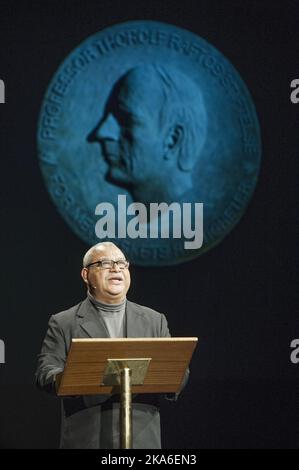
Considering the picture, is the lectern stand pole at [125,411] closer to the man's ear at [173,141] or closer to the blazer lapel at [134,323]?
the blazer lapel at [134,323]

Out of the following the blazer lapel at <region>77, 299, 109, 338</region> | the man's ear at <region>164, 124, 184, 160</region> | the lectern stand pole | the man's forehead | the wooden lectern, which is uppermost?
the man's forehead

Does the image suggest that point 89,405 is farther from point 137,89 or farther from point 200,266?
point 137,89

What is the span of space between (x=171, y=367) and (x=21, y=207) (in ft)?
6.30

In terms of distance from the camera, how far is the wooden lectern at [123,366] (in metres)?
2.98

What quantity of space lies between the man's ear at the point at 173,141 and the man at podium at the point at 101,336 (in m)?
1.50

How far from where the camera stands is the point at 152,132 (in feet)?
16.3

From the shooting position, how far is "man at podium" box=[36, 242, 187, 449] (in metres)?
3.36

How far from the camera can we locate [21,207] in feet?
15.6

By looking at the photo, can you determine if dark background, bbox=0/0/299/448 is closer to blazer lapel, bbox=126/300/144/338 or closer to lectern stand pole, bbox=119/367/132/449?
blazer lapel, bbox=126/300/144/338

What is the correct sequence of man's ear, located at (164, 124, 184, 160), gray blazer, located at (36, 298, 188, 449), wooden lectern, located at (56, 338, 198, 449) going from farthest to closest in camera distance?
man's ear, located at (164, 124, 184, 160)
gray blazer, located at (36, 298, 188, 449)
wooden lectern, located at (56, 338, 198, 449)

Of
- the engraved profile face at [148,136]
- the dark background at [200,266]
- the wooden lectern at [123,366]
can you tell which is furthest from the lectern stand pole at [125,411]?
the engraved profile face at [148,136]

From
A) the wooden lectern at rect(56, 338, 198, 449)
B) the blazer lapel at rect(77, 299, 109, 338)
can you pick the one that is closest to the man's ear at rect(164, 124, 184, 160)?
the blazer lapel at rect(77, 299, 109, 338)

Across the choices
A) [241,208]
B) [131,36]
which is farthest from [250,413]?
[131,36]

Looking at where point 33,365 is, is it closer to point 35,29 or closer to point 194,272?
point 194,272
